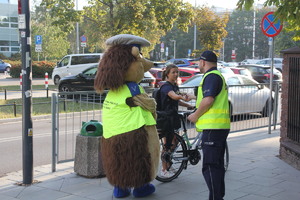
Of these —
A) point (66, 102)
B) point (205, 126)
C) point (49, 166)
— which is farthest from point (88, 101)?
point (205, 126)

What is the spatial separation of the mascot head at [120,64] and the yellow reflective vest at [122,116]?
126 millimetres

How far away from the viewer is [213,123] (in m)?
4.66

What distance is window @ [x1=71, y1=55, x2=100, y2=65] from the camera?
26.6 m

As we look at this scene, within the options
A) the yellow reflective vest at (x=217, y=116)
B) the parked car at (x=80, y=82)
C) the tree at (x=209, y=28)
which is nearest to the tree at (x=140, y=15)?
the parked car at (x=80, y=82)

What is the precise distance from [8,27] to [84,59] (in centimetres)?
4169

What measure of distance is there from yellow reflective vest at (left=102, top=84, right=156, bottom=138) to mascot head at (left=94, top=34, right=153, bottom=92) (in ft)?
0.41

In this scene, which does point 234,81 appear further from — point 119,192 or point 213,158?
point 213,158

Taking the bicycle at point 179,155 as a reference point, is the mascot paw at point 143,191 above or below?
below

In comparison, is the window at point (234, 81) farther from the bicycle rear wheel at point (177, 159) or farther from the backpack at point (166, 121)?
the backpack at point (166, 121)

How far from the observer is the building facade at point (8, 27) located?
63.2 meters

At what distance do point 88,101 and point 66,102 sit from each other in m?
0.36

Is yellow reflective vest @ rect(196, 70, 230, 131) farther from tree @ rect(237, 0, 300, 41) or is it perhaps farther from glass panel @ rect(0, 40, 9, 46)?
glass panel @ rect(0, 40, 9, 46)

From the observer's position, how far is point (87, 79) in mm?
19297

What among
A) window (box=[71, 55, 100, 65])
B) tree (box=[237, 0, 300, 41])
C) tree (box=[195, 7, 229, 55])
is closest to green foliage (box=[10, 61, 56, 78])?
window (box=[71, 55, 100, 65])
